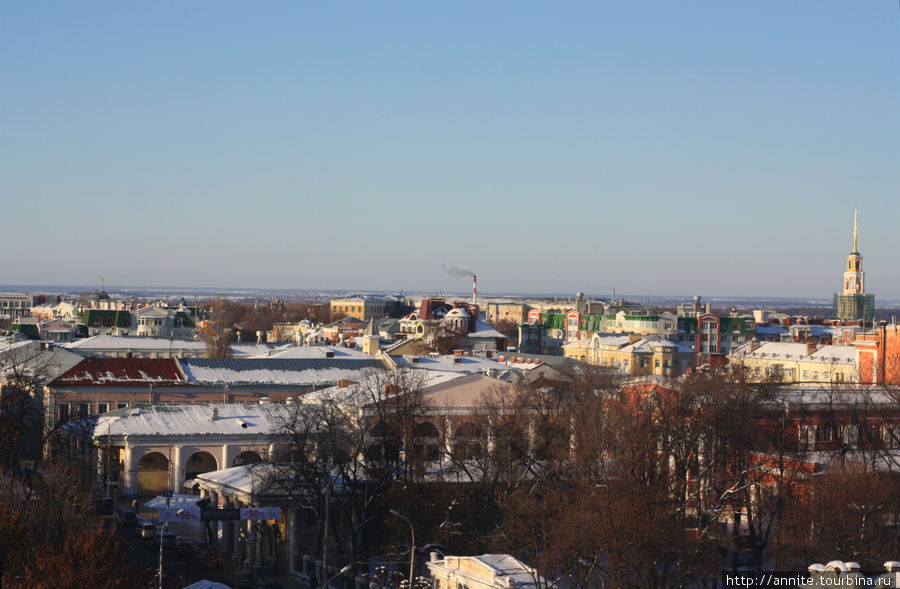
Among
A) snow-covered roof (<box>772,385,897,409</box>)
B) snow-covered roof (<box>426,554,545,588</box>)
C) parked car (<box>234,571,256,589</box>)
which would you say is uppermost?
snow-covered roof (<box>772,385,897,409</box>)

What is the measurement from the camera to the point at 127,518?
139ft

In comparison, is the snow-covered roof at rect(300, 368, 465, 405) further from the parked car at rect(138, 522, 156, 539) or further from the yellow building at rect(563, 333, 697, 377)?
the yellow building at rect(563, 333, 697, 377)

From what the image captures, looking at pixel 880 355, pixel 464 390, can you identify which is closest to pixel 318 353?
pixel 464 390

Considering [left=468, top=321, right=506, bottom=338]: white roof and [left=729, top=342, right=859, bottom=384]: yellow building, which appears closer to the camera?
[left=729, top=342, right=859, bottom=384]: yellow building

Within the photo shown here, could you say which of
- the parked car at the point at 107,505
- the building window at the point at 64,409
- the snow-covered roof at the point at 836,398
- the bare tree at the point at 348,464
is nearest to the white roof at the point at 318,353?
the building window at the point at 64,409

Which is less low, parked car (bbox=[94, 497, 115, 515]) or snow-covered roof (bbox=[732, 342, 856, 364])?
snow-covered roof (bbox=[732, 342, 856, 364])

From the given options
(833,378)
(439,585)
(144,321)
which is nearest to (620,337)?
(833,378)

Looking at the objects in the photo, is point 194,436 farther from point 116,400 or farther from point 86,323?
point 86,323

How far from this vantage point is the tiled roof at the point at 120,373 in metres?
61.1

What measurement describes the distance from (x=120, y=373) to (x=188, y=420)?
11861 mm

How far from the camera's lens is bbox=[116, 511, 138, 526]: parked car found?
41.0 metres

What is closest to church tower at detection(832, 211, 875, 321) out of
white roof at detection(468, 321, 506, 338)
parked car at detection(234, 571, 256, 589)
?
white roof at detection(468, 321, 506, 338)

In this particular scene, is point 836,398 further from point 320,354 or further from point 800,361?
point 800,361

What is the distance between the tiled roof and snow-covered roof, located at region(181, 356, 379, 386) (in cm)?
99
